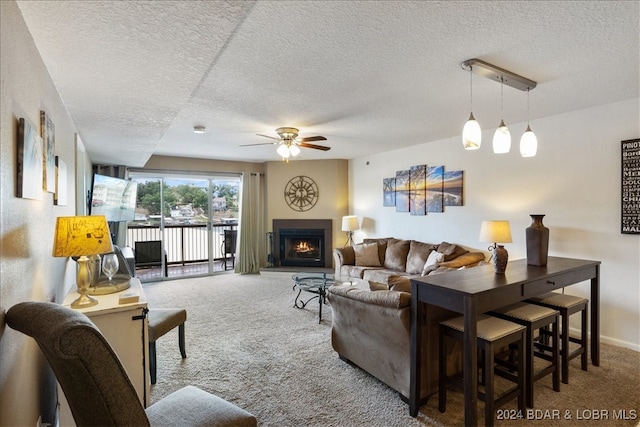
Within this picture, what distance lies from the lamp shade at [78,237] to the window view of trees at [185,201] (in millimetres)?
4807

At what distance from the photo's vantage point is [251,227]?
6949mm

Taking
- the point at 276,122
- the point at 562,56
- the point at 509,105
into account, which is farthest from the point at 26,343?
the point at 509,105

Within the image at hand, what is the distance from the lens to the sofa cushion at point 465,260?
4043 mm

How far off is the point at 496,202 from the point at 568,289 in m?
1.24

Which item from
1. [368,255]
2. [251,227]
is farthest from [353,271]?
[251,227]

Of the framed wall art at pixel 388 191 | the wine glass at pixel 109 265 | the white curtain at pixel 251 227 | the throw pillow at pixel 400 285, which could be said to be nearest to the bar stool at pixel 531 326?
the throw pillow at pixel 400 285

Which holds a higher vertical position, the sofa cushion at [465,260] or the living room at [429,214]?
the living room at [429,214]

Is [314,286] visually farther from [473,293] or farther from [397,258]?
[473,293]

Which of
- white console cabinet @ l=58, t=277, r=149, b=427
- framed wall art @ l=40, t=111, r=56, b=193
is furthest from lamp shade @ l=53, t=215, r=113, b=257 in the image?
white console cabinet @ l=58, t=277, r=149, b=427

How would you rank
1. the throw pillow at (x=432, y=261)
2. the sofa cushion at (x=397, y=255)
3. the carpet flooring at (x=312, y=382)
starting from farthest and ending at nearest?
the sofa cushion at (x=397, y=255), the throw pillow at (x=432, y=261), the carpet flooring at (x=312, y=382)

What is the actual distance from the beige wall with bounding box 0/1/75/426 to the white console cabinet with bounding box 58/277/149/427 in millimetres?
287

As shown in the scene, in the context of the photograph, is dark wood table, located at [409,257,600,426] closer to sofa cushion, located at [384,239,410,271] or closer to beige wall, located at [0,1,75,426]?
beige wall, located at [0,1,75,426]

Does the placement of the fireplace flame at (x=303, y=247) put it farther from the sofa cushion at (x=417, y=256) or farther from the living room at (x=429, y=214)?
the sofa cushion at (x=417, y=256)

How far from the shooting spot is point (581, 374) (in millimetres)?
2656
